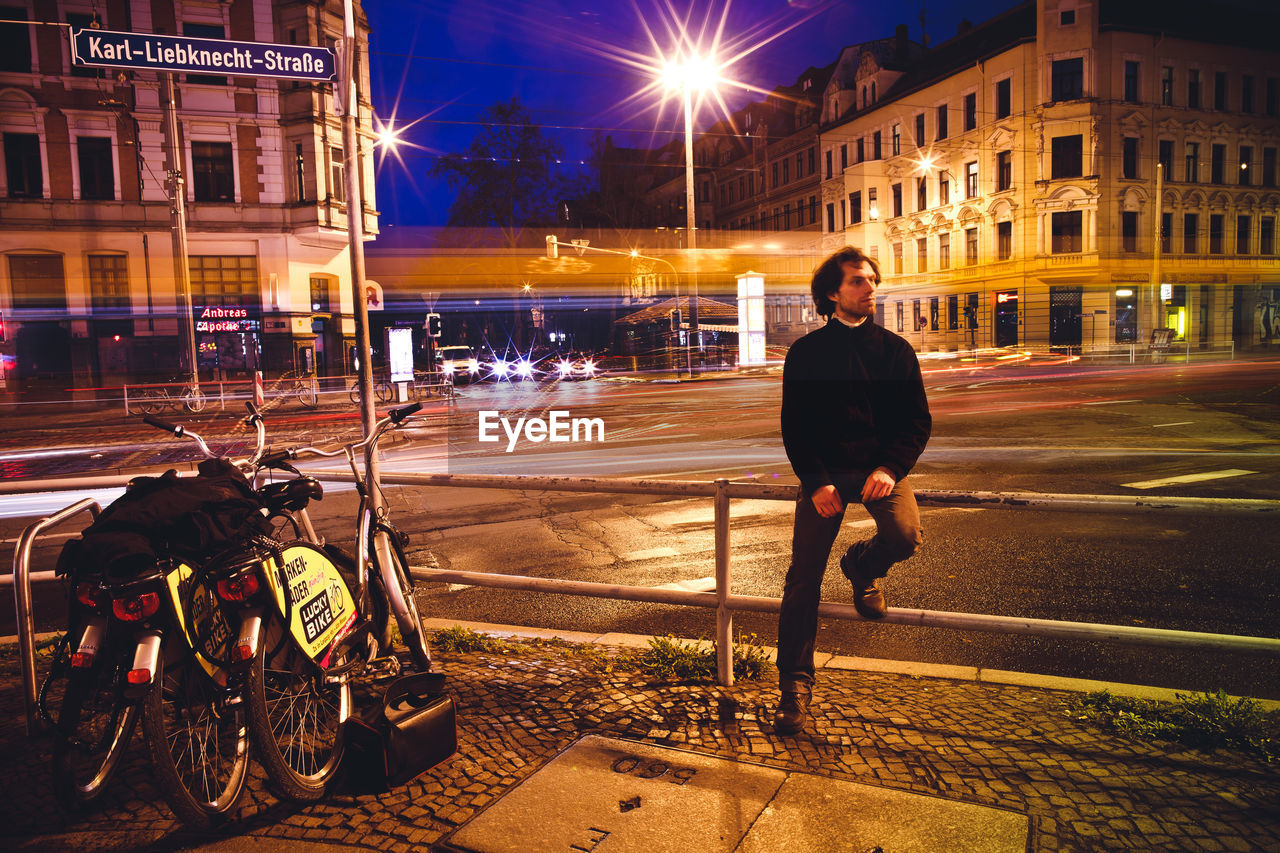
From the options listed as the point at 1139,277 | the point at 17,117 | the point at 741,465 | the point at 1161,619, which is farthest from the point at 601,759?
the point at 1139,277

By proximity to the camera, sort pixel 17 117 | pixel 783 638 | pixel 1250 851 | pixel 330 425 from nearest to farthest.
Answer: pixel 1250 851, pixel 783 638, pixel 330 425, pixel 17 117

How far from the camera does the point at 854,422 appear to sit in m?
3.46

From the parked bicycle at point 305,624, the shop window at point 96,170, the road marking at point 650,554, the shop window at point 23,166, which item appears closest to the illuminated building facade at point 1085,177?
the shop window at point 96,170

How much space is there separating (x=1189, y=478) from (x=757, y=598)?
322 inches

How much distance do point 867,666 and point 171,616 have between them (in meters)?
3.33

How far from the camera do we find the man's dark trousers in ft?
11.3

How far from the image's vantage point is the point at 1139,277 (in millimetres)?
44125

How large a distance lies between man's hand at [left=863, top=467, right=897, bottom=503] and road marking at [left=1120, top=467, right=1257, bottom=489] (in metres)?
7.33

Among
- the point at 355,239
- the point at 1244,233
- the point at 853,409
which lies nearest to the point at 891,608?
the point at 853,409

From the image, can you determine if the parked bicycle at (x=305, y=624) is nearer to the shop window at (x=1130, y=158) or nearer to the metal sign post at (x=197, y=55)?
the metal sign post at (x=197, y=55)

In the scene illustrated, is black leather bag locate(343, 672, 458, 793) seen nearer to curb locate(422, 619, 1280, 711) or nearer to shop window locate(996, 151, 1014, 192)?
curb locate(422, 619, 1280, 711)

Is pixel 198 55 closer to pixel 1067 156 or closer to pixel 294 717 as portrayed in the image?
pixel 294 717

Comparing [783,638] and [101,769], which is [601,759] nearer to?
[783,638]

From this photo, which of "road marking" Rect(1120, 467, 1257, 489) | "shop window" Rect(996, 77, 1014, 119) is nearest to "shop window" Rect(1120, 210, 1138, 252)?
"shop window" Rect(996, 77, 1014, 119)
